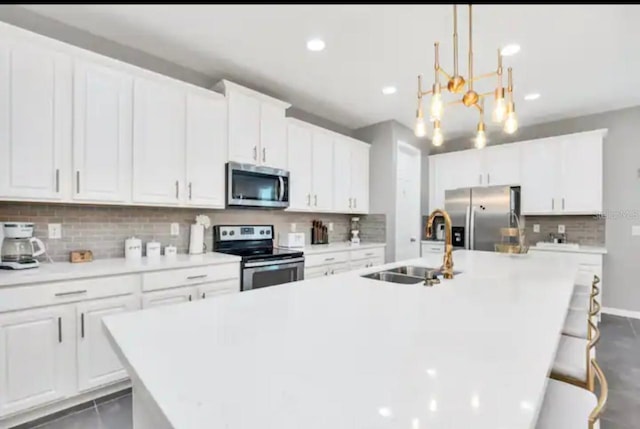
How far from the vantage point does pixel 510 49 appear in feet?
8.88

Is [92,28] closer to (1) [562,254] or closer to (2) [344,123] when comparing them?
(2) [344,123]

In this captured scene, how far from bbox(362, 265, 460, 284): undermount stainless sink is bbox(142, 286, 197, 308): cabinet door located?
1.36m

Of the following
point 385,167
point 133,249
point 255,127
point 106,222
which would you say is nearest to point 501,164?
point 385,167

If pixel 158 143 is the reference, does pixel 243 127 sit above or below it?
above

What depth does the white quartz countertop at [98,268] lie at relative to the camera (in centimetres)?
188

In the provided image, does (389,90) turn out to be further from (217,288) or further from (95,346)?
(95,346)

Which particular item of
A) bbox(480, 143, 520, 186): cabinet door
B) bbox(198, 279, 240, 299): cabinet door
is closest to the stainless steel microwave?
bbox(198, 279, 240, 299): cabinet door

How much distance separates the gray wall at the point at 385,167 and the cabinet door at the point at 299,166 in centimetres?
121

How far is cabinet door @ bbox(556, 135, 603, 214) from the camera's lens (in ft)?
13.3

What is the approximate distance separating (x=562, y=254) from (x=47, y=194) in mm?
5208

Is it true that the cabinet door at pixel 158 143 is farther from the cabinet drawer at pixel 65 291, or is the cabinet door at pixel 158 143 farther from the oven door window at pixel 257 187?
the cabinet drawer at pixel 65 291

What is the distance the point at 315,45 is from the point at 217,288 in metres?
2.15

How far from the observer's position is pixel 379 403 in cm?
66

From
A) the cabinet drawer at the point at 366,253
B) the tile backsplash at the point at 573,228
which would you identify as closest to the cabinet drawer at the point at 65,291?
the cabinet drawer at the point at 366,253
